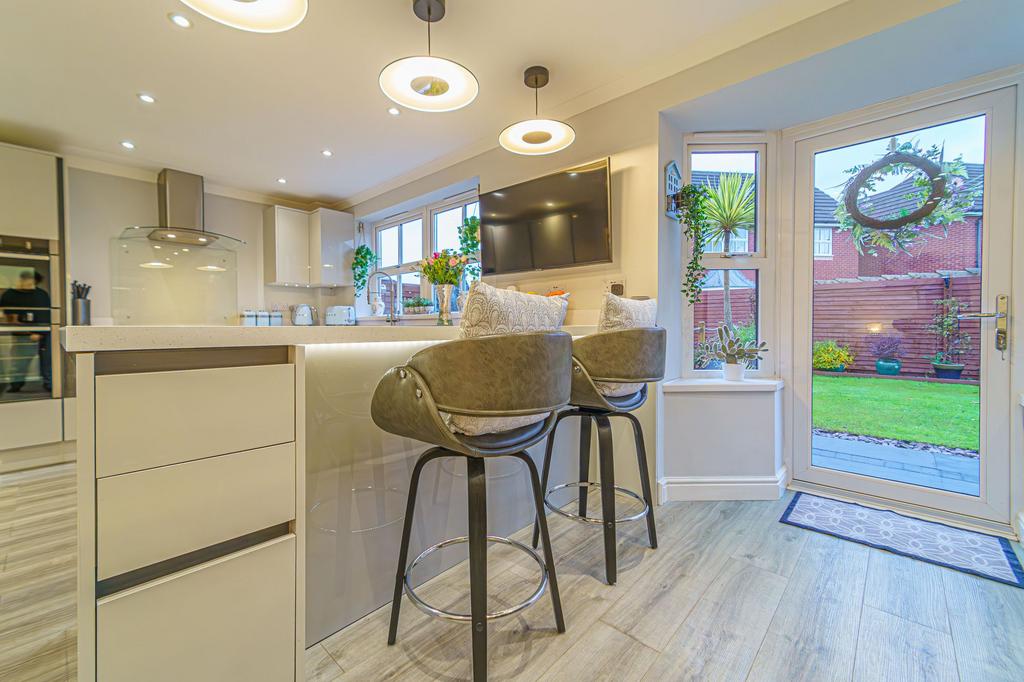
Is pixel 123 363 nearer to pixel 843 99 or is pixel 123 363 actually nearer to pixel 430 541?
pixel 430 541

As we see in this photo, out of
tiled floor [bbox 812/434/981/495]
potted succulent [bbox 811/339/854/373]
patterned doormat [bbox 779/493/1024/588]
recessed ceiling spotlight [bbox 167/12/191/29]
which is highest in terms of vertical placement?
recessed ceiling spotlight [bbox 167/12/191/29]

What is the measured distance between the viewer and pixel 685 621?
142 cm

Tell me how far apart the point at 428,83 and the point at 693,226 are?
5.62 ft

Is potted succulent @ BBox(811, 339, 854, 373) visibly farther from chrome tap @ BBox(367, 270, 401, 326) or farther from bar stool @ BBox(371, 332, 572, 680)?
chrome tap @ BBox(367, 270, 401, 326)

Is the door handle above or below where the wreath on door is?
below

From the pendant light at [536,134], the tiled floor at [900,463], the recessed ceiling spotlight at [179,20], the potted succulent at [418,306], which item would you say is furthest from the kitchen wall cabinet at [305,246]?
the tiled floor at [900,463]

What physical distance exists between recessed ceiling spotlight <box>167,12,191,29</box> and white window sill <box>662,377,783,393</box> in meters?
3.29

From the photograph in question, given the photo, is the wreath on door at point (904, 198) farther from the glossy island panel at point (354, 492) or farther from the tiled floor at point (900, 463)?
the glossy island panel at point (354, 492)

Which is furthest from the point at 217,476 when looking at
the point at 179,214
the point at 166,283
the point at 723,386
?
the point at 179,214

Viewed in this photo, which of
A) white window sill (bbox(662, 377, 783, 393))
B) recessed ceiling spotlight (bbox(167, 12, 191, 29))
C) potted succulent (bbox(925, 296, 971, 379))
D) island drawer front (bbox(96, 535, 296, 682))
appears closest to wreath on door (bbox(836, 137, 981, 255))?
potted succulent (bbox(925, 296, 971, 379))

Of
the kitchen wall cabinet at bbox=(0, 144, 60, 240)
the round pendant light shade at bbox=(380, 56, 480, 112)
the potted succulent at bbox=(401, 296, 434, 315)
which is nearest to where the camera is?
the round pendant light shade at bbox=(380, 56, 480, 112)

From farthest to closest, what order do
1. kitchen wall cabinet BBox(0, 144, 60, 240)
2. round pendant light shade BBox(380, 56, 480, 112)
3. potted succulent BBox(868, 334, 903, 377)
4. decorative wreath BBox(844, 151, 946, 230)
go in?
kitchen wall cabinet BBox(0, 144, 60, 240)
potted succulent BBox(868, 334, 903, 377)
decorative wreath BBox(844, 151, 946, 230)
round pendant light shade BBox(380, 56, 480, 112)

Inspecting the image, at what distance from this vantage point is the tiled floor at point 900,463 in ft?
6.97

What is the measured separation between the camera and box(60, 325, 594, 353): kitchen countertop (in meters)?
0.74
